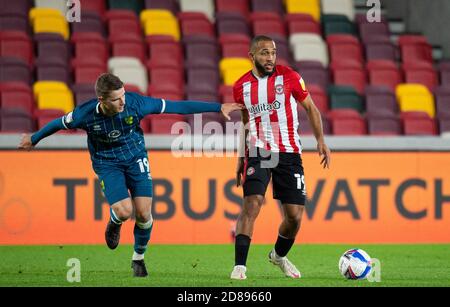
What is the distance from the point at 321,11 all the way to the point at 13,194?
20.1 ft

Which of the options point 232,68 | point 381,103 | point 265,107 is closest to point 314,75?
point 381,103

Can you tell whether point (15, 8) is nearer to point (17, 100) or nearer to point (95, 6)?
point (95, 6)


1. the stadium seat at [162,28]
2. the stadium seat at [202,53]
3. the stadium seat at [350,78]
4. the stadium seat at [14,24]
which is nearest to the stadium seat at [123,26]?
the stadium seat at [162,28]

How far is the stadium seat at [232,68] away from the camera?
14617 mm

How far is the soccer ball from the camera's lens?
333 inches

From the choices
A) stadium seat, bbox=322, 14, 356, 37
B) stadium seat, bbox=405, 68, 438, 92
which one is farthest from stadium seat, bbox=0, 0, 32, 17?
stadium seat, bbox=405, 68, 438, 92

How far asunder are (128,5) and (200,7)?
102 centimetres

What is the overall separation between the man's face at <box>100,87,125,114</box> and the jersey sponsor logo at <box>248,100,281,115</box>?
1021 millimetres

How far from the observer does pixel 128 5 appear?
1599 cm

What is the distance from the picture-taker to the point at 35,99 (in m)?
14.0

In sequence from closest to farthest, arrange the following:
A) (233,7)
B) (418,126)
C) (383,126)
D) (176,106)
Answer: (176,106) < (383,126) < (418,126) < (233,7)

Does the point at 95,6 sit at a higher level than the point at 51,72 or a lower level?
higher

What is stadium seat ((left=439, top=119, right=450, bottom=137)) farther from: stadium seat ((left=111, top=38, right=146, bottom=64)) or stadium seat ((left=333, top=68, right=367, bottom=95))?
stadium seat ((left=111, top=38, right=146, bottom=64))
